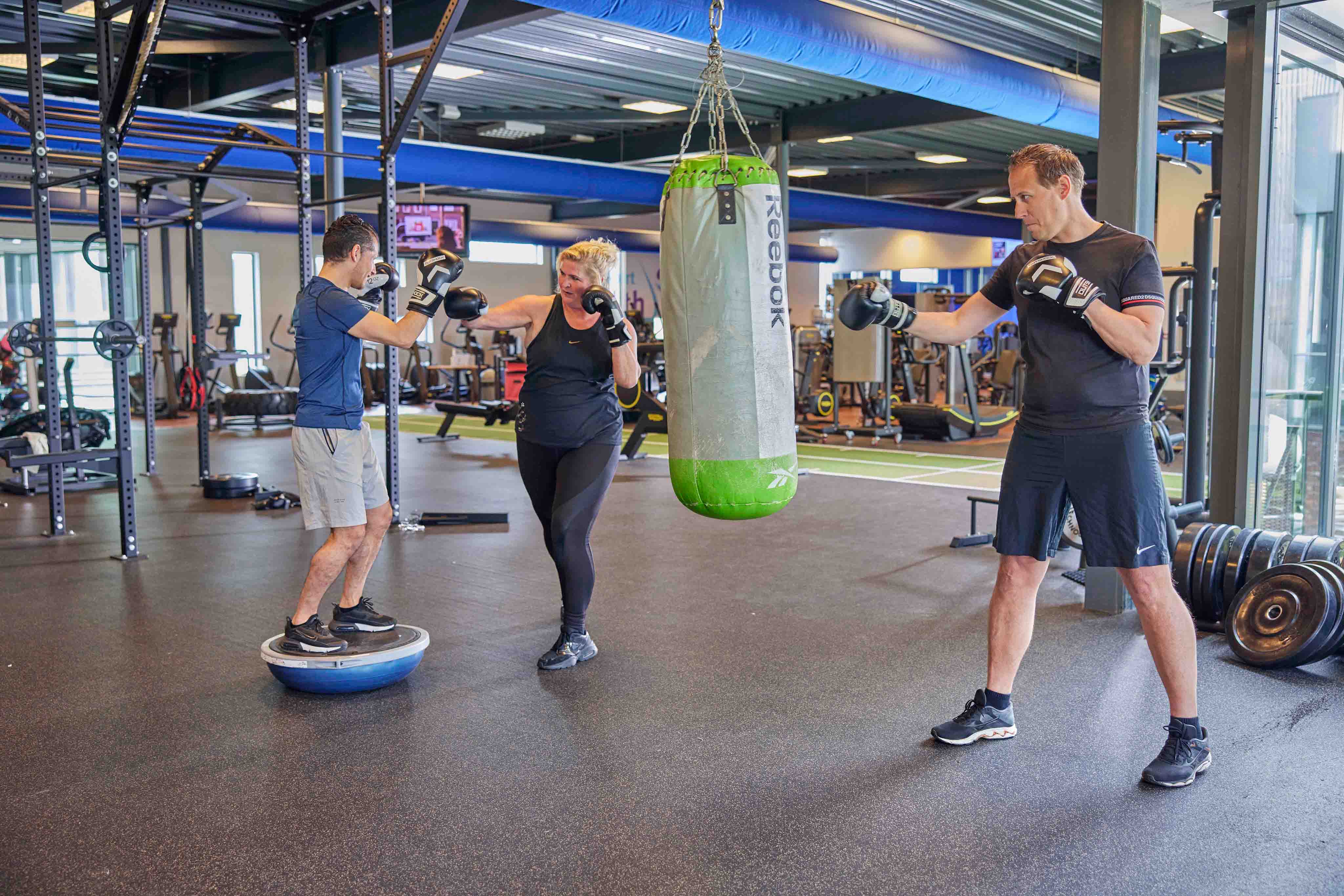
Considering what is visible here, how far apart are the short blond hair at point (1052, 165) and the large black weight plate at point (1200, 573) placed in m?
1.91

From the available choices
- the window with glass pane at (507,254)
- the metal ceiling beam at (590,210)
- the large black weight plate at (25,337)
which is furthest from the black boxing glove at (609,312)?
the window with glass pane at (507,254)

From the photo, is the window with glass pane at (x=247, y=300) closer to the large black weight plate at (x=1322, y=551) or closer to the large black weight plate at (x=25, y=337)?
the large black weight plate at (x=25, y=337)

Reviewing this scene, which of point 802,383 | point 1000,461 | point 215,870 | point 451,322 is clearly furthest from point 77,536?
point 451,322

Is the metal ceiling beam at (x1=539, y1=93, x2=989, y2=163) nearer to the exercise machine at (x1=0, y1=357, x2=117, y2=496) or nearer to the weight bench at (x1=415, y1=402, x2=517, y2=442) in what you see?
A: the weight bench at (x1=415, y1=402, x2=517, y2=442)

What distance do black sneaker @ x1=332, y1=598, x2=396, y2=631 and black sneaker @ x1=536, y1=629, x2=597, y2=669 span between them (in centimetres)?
49

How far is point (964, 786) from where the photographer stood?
2.63m

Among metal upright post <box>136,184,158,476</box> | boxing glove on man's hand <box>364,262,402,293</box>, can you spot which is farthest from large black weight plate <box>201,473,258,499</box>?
boxing glove on man's hand <box>364,262,402,293</box>

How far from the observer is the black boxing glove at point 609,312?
3115mm

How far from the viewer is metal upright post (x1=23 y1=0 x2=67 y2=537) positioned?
17.0ft

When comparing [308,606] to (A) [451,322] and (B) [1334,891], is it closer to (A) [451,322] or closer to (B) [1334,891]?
(B) [1334,891]

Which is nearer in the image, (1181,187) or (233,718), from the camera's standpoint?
(233,718)

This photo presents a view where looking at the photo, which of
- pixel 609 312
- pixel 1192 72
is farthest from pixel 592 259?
pixel 1192 72

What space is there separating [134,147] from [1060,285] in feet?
16.6

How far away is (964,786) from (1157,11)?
318cm
